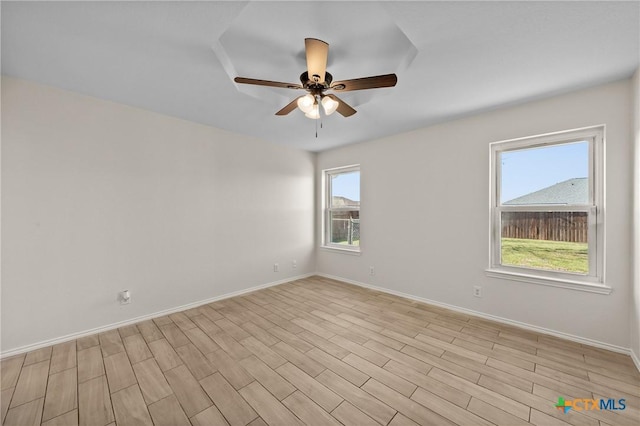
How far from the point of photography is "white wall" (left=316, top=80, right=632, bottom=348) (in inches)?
83.9

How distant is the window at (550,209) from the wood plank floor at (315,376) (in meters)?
0.68

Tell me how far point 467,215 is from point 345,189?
210 cm

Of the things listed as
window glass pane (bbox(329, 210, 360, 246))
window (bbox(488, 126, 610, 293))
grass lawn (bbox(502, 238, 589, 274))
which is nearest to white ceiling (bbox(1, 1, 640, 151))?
window (bbox(488, 126, 610, 293))

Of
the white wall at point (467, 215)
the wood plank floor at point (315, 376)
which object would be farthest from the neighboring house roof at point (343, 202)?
the wood plank floor at point (315, 376)

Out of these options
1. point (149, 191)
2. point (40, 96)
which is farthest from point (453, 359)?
point (40, 96)

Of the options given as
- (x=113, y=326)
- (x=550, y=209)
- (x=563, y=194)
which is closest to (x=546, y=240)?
(x=550, y=209)

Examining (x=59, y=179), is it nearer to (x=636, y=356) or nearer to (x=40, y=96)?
(x=40, y=96)

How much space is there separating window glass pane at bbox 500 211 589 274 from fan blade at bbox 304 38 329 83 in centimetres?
260

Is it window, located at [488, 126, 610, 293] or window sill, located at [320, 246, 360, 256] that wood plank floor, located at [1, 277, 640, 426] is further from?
window sill, located at [320, 246, 360, 256]

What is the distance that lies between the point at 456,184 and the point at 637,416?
2.24m

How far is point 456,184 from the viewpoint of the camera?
3.04 metres

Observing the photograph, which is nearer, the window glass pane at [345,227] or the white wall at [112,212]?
the white wall at [112,212]

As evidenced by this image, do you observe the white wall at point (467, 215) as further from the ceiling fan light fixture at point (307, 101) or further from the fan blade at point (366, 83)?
the ceiling fan light fixture at point (307, 101)

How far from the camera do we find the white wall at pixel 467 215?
2.13m
